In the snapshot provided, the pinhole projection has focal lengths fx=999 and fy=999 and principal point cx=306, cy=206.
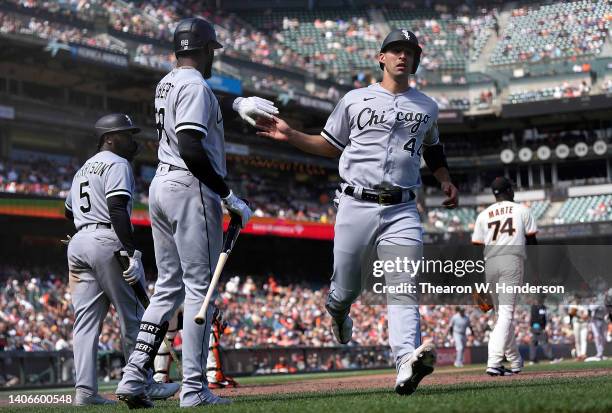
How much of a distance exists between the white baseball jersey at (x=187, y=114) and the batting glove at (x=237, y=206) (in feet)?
0.89

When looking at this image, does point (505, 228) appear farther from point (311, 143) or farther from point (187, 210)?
point (187, 210)

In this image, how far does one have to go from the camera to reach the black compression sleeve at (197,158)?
6.41m

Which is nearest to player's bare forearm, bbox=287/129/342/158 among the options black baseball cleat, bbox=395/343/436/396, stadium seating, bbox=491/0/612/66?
black baseball cleat, bbox=395/343/436/396

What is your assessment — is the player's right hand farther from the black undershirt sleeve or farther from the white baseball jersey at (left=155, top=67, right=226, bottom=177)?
the black undershirt sleeve

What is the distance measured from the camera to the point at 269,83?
4284 cm

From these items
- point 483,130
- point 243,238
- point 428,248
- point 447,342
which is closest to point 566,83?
point 483,130

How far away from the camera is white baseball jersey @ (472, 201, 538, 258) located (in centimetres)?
1071

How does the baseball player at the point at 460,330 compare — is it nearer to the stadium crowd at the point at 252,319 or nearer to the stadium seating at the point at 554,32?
the stadium crowd at the point at 252,319

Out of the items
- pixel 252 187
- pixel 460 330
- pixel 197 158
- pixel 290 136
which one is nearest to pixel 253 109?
pixel 290 136

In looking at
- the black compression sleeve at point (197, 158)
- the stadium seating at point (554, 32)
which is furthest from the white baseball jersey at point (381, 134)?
the stadium seating at point (554, 32)

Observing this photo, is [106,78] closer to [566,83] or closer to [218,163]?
[566,83]

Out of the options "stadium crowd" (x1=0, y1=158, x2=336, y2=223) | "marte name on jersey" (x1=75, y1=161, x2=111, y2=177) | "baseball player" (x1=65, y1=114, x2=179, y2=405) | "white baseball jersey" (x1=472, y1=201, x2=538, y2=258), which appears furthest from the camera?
"stadium crowd" (x1=0, y1=158, x2=336, y2=223)

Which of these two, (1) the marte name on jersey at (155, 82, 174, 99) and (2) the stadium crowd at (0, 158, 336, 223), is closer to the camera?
(1) the marte name on jersey at (155, 82, 174, 99)

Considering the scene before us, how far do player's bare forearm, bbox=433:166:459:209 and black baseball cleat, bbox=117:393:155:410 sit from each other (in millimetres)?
2479
